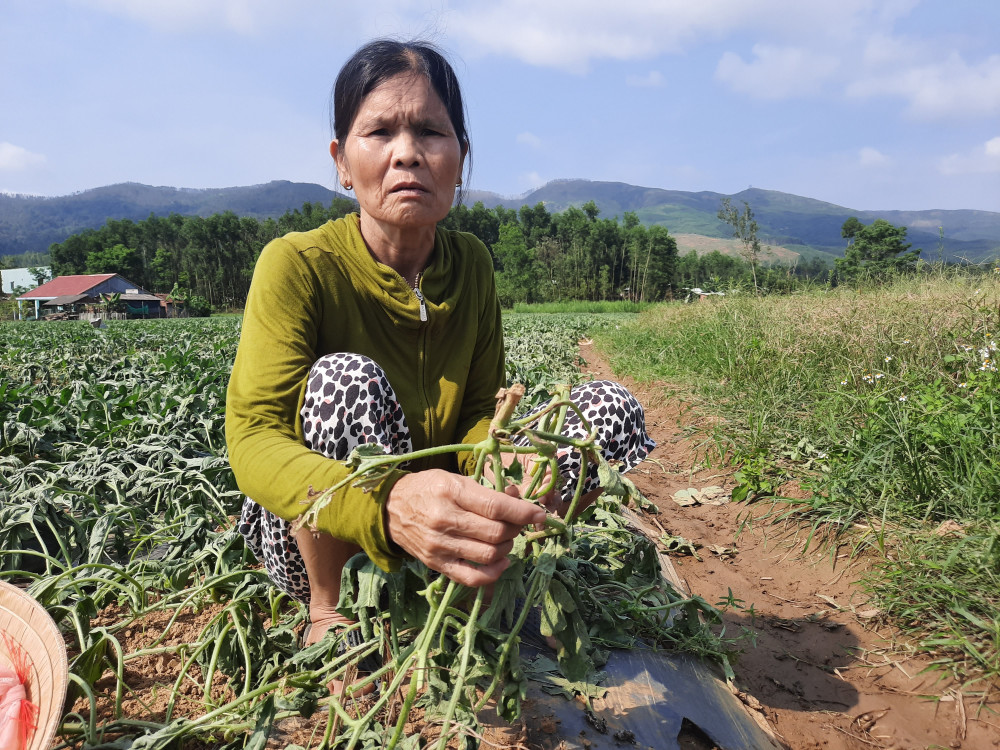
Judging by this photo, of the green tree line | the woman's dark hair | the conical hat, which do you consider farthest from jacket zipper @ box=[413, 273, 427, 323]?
the green tree line

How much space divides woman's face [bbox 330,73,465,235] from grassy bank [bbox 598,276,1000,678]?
183 centimetres

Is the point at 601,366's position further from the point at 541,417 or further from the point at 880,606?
the point at 541,417

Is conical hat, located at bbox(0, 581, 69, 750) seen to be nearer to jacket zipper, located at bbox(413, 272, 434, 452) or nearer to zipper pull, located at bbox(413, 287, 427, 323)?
jacket zipper, located at bbox(413, 272, 434, 452)

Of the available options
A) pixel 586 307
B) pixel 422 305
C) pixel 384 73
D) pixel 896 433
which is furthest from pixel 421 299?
pixel 586 307

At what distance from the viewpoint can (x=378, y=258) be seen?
61.4 inches

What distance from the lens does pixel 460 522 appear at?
2.78ft

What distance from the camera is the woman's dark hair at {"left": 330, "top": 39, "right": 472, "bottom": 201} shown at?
142 cm

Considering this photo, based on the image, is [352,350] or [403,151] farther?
[352,350]

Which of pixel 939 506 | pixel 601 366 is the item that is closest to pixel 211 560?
pixel 939 506

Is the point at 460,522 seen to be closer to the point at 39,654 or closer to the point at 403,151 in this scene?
the point at 39,654

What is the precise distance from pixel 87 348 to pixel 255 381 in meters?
8.89

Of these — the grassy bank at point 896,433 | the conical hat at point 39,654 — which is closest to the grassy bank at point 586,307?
the grassy bank at point 896,433

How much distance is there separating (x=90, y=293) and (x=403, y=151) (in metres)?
64.0

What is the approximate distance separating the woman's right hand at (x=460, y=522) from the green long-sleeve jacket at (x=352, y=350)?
0.25 ft
